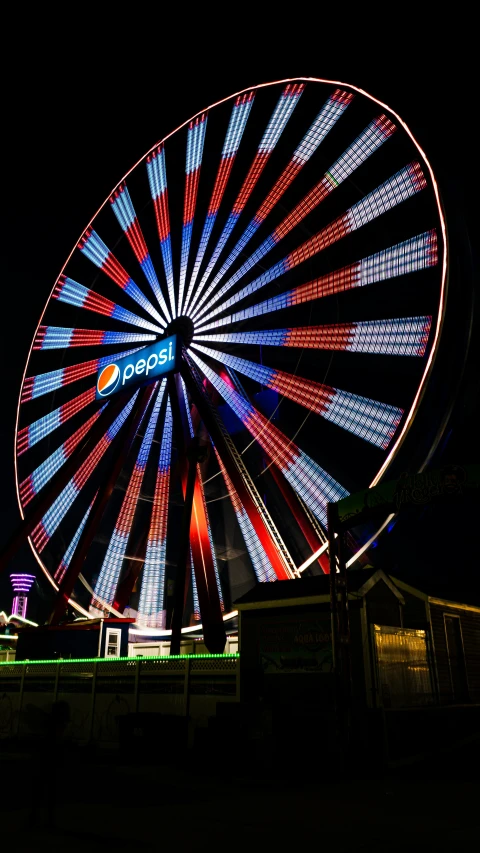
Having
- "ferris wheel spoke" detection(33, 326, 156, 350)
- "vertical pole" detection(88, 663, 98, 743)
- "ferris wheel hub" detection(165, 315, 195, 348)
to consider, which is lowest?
"vertical pole" detection(88, 663, 98, 743)

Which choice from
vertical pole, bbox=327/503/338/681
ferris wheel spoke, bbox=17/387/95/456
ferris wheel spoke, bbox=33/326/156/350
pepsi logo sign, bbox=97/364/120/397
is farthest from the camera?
ferris wheel spoke, bbox=17/387/95/456

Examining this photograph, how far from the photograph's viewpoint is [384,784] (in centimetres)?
807

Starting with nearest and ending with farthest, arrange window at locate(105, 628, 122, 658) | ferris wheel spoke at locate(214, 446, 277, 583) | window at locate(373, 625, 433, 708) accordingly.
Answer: window at locate(373, 625, 433, 708)
ferris wheel spoke at locate(214, 446, 277, 583)
window at locate(105, 628, 122, 658)

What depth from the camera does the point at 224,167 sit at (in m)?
18.9

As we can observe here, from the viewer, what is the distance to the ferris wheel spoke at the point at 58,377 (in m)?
22.0

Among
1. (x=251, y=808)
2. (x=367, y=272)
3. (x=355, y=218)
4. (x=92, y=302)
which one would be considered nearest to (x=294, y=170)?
(x=355, y=218)

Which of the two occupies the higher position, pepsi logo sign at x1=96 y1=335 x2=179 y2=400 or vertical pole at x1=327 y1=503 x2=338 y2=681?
pepsi logo sign at x1=96 y1=335 x2=179 y2=400

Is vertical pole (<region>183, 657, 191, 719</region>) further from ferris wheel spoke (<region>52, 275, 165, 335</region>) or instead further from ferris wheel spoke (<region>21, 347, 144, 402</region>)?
ferris wheel spoke (<region>21, 347, 144, 402</region>)

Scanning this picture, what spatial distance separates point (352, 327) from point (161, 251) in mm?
7494

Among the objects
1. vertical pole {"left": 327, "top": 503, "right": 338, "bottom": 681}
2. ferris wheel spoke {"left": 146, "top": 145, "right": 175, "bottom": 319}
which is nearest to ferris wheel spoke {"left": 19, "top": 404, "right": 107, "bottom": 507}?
ferris wheel spoke {"left": 146, "top": 145, "right": 175, "bottom": 319}

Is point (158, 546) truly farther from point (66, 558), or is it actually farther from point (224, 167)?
point (224, 167)

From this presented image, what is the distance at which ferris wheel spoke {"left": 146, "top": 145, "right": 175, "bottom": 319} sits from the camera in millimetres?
20047

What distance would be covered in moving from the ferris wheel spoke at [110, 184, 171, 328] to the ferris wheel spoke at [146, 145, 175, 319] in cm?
40

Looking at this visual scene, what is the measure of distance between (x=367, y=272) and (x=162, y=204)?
8158 millimetres
